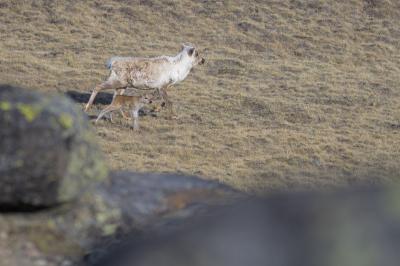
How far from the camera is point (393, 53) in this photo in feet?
103

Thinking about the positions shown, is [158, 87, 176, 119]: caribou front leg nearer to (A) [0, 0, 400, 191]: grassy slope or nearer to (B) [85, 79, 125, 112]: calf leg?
(A) [0, 0, 400, 191]: grassy slope

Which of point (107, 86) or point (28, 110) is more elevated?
point (28, 110)

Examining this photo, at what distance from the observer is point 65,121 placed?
5.66 meters

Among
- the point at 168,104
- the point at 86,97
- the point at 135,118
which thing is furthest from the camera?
the point at 86,97

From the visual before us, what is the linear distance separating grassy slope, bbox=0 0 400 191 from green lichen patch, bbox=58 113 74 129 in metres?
7.51

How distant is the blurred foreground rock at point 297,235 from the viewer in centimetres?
308

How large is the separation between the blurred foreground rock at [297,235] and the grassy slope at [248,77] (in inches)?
365

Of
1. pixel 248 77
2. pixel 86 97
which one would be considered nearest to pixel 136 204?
pixel 86 97

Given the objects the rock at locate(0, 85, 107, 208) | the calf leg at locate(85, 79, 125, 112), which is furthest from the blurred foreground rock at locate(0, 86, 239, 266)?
the calf leg at locate(85, 79, 125, 112)

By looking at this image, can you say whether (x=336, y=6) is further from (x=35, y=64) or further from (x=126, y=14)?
Result: (x=35, y=64)

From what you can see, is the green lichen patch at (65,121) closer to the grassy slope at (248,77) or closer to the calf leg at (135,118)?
the grassy slope at (248,77)

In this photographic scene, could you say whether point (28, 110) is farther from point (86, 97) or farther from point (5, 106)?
point (86, 97)

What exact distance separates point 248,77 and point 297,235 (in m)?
23.6

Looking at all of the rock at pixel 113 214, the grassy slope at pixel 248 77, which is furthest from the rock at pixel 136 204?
the grassy slope at pixel 248 77
